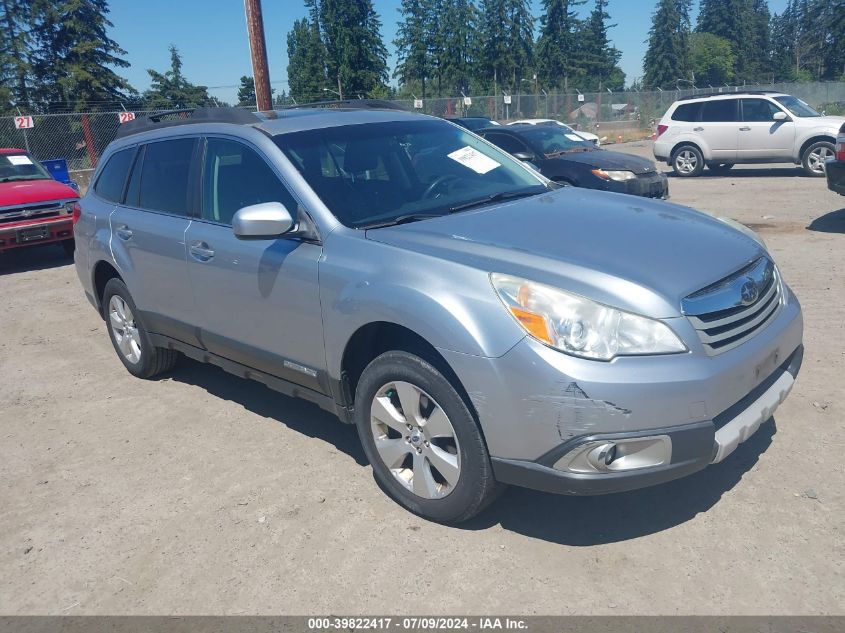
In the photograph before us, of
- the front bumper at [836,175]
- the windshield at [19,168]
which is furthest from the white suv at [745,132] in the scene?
the windshield at [19,168]

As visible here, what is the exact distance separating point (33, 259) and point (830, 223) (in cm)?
1179

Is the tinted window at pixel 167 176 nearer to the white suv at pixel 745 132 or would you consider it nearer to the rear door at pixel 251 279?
the rear door at pixel 251 279

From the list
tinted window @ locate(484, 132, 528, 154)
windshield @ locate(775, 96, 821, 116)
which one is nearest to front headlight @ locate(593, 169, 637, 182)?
tinted window @ locate(484, 132, 528, 154)

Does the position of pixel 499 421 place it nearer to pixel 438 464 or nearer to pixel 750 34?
pixel 438 464

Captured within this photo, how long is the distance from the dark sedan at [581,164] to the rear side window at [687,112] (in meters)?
5.66

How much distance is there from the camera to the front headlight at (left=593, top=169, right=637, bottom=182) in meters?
10.5

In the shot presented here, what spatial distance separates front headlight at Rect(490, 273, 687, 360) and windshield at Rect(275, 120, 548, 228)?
3.67ft

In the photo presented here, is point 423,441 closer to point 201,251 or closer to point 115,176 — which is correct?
point 201,251

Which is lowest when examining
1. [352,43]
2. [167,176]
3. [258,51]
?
[167,176]

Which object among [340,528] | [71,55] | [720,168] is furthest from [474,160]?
[71,55]

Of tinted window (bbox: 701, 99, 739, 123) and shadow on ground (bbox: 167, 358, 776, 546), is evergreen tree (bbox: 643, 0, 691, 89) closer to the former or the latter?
tinted window (bbox: 701, 99, 739, 123)

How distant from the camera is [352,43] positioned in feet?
197

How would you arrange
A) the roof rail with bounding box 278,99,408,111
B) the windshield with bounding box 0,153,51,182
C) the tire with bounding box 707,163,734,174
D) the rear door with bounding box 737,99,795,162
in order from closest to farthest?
the roof rail with bounding box 278,99,408,111 → the windshield with bounding box 0,153,51,182 → the rear door with bounding box 737,99,795,162 → the tire with bounding box 707,163,734,174

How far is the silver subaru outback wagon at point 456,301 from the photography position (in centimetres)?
287
